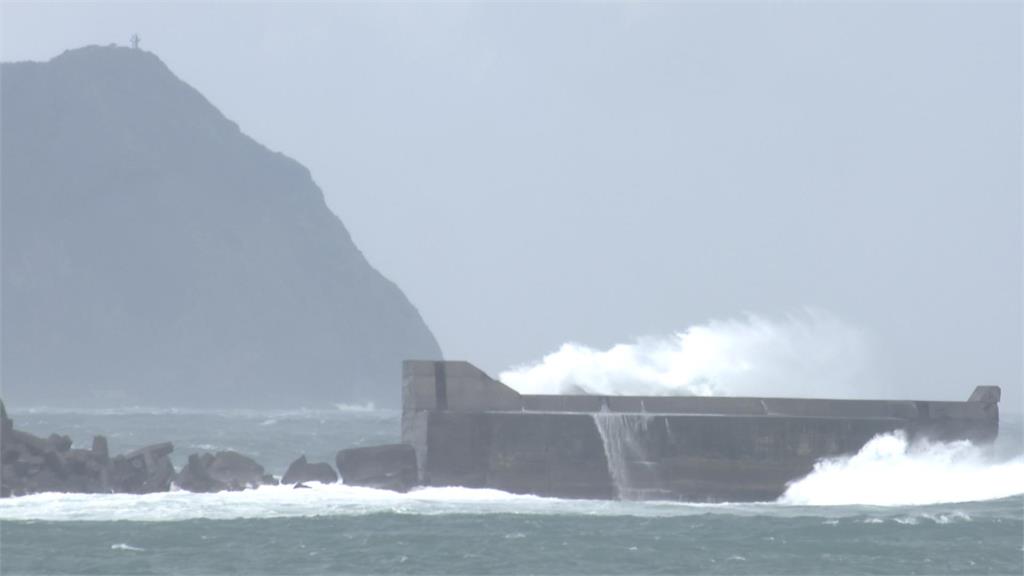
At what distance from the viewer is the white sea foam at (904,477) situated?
27.9 metres

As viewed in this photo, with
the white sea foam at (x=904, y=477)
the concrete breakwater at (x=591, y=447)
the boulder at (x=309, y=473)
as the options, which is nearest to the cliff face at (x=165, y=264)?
the boulder at (x=309, y=473)

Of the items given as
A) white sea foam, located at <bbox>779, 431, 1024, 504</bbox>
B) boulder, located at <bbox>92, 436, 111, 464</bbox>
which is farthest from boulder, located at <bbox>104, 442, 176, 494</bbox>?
white sea foam, located at <bbox>779, 431, 1024, 504</bbox>

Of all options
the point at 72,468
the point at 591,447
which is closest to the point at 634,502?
the point at 591,447

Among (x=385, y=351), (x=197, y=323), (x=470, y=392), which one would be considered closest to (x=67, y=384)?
(x=197, y=323)

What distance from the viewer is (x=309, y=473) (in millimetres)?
29297

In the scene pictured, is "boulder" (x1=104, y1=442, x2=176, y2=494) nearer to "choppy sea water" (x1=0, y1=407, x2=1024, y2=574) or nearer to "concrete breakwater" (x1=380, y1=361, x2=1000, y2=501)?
"choppy sea water" (x1=0, y1=407, x2=1024, y2=574)

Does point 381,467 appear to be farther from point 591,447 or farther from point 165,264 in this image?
point 165,264

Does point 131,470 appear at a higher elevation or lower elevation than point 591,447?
lower

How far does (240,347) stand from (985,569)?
12174 cm

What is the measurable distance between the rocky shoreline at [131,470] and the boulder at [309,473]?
24cm

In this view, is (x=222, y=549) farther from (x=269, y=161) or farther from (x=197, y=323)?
(x=269, y=161)

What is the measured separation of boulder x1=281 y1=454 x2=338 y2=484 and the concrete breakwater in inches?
85.4

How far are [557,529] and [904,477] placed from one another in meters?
7.37

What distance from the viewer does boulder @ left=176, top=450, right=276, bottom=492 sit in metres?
28.3
